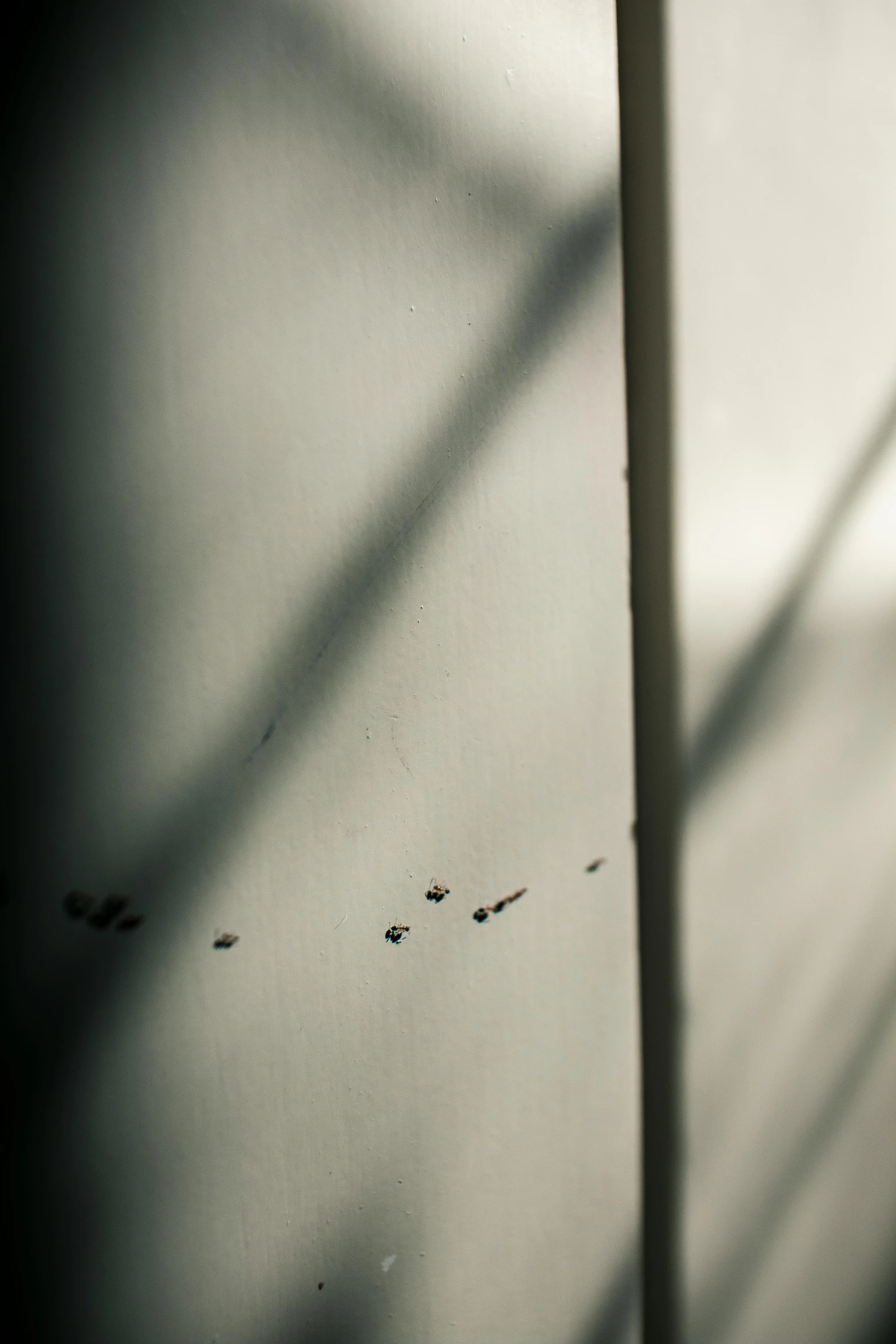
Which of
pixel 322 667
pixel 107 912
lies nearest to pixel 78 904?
pixel 107 912

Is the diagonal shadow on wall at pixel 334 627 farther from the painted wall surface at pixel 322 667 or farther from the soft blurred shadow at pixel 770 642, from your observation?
the soft blurred shadow at pixel 770 642

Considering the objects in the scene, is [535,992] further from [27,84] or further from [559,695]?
[27,84]

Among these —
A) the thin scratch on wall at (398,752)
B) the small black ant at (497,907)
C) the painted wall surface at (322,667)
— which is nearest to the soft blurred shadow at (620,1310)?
the painted wall surface at (322,667)

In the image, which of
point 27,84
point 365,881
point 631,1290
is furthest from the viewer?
point 631,1290

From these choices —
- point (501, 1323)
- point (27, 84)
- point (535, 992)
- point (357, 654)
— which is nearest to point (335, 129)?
point (27, 84)

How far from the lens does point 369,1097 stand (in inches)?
22.9

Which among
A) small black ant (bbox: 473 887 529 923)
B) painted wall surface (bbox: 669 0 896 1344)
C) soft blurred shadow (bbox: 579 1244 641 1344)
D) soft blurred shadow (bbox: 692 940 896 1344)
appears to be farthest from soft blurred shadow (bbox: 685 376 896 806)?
soft blurred shadow (bbox: 579 1244 641 1344)

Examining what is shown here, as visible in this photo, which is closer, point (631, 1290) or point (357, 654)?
point (357, 654)

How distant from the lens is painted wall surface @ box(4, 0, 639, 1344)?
1.62 feet

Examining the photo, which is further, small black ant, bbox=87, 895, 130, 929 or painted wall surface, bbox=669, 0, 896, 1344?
painted wall surface, bbox=669, 0, 896, 1344

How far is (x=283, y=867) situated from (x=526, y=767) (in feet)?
0.62

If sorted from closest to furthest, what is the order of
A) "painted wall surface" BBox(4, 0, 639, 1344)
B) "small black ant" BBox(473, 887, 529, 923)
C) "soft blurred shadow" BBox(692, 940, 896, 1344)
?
"painted wall surface" BBox(4, 0, 639, 1344) < "small black ant" BBox(473, 887, 529, 923) < "soft blurred shadow" BBox(692, 940, 896, 1344)

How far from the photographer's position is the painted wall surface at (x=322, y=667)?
0.49 meters

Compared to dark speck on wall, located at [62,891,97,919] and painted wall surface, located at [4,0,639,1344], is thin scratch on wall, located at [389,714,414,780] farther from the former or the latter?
dark speck on wall, located at [62,891,97,919]
